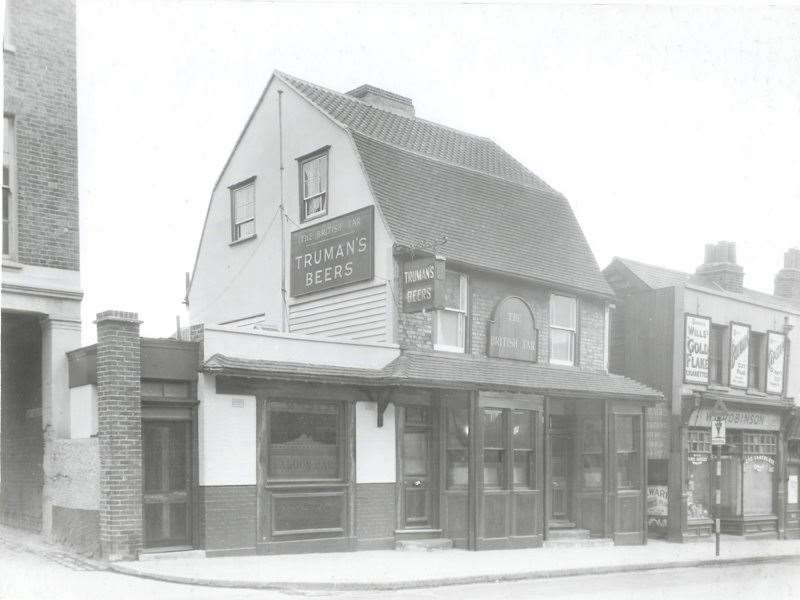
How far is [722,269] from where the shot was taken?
2688cm

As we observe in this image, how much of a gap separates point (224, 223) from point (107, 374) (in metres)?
8.89

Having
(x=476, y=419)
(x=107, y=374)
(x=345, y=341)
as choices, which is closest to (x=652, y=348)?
(x=476, y=419)

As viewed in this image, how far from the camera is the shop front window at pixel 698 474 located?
22781mm

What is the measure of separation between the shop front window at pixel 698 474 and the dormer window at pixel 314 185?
10900mm

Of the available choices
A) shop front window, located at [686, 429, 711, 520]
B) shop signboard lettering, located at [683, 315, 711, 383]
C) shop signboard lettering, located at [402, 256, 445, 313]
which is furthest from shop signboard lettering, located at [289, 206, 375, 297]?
shop front window, located at [686, 429, 711, 520]

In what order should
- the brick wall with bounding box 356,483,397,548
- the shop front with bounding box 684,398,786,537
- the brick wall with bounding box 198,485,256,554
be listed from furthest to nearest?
the shop front with bounding box 684,398,786,537 → the brick wall with bounding box 356,483,397,548 → the brick wall with bounding box 198,485,256,554

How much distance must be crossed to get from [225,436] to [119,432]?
1740 mm

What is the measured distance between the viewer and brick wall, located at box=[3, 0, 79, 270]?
15.1 meters

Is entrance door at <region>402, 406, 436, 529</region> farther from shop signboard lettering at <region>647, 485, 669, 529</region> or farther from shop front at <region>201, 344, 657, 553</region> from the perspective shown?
shop signboard lettering at <region>647, 485, 669, 529</region>

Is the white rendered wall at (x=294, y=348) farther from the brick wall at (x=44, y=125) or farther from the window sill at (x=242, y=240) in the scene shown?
the window sill at (x=242, y=240)

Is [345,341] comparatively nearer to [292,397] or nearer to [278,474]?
[292,397]

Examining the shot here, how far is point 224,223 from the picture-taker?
869 inches

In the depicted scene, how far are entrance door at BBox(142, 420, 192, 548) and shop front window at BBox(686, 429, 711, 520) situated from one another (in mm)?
13239

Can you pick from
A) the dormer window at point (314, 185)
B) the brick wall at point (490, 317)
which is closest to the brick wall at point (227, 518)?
the brick wall at point (490, 317)
